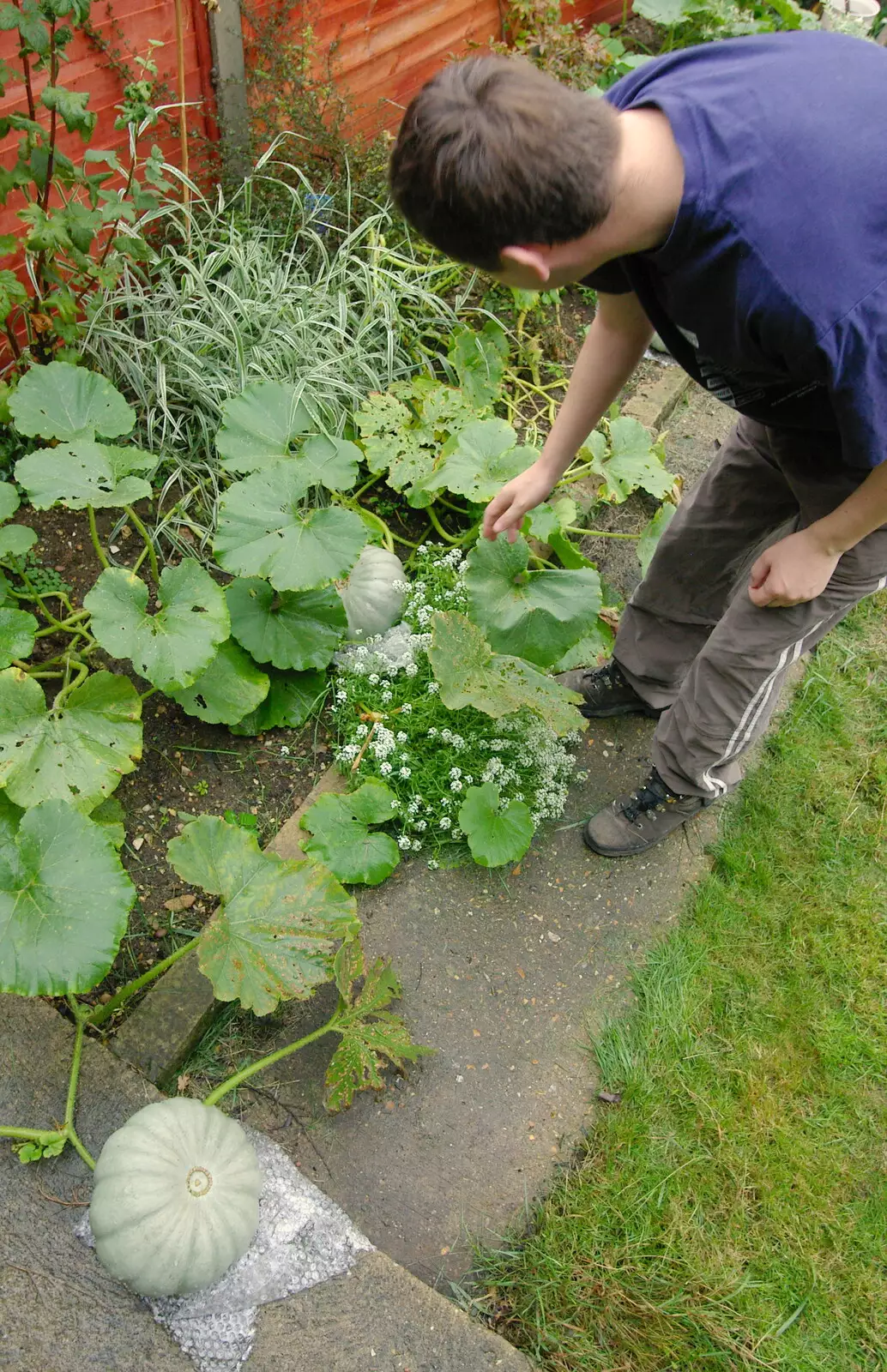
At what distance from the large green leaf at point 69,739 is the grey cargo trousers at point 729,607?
129 cm

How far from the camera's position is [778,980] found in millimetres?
2254

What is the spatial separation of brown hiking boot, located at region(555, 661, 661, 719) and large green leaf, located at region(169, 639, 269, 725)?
36.1 inches

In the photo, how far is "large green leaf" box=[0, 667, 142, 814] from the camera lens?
6.23 ft

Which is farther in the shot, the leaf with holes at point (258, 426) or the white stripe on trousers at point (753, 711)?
the leaf with holes at point (258, 426)

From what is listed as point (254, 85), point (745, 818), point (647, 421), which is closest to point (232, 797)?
point (745, 818)

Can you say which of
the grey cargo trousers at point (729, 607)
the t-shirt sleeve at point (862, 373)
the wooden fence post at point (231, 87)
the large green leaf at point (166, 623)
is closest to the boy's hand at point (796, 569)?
the grey cargo trousers at point (729, 607)

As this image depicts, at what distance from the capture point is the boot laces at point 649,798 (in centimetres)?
234

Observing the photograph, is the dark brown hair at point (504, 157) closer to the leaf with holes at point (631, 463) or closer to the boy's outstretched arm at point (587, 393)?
the boy's outstretched arm at point (587, 393)

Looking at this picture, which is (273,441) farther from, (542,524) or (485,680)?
(485,680)

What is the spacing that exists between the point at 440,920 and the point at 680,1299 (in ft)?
2.92

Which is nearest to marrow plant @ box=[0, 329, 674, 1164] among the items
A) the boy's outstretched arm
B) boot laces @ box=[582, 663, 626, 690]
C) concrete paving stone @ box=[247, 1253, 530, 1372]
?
boot laces @ box=[582, 663, 626, 690]

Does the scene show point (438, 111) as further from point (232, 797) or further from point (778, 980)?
point (778, 980)

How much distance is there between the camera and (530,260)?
1.23 m

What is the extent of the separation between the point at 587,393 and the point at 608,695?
1.00 meters
